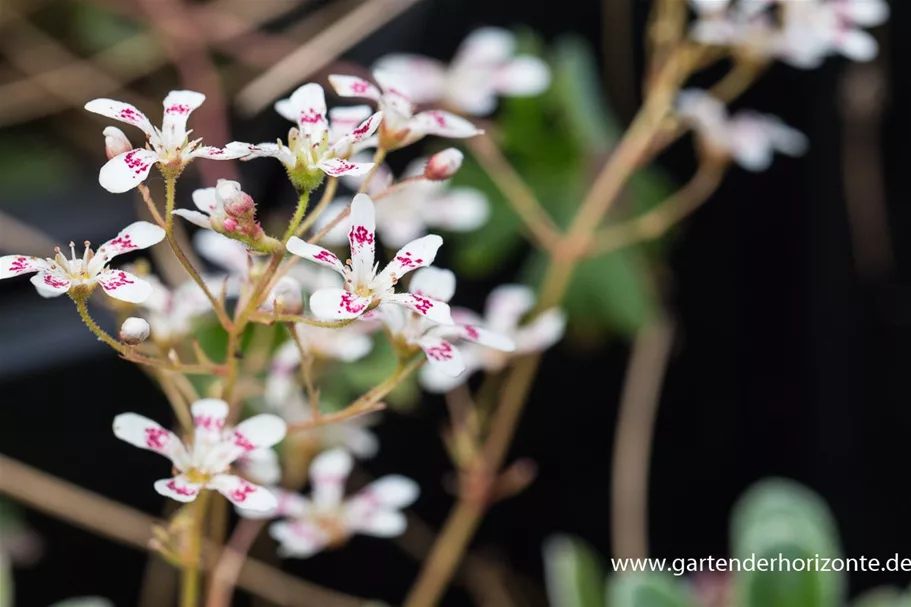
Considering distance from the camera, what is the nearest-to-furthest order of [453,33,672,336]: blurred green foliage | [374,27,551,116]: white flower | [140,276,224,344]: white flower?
[140,276,224,344]: white flower
[374,27,551,116]: white flower
[453,33,672,336]: blurred green foliage

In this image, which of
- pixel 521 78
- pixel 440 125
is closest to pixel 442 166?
pixel 440 125

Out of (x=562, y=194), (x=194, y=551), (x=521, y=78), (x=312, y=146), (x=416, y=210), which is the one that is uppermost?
(x=562, y=194)

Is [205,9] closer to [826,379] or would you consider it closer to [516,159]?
[516,159]

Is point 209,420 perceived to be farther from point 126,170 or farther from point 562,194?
point 562,194

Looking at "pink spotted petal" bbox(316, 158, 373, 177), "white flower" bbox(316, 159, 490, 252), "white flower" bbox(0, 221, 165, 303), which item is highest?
"white flower" bbox(316, 159, 490, 252)

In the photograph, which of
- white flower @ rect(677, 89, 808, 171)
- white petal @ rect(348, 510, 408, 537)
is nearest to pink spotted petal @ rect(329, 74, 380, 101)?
white petal @ rect(348, 510, 408, 537)

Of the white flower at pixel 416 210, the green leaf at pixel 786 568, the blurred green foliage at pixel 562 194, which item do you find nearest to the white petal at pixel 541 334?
the white flower at pixel 416 210

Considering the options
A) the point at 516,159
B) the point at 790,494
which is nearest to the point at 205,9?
the point at 516,159

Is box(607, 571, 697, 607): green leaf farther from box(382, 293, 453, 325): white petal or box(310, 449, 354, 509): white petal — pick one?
box(382, 293, 453, 325): white petal
